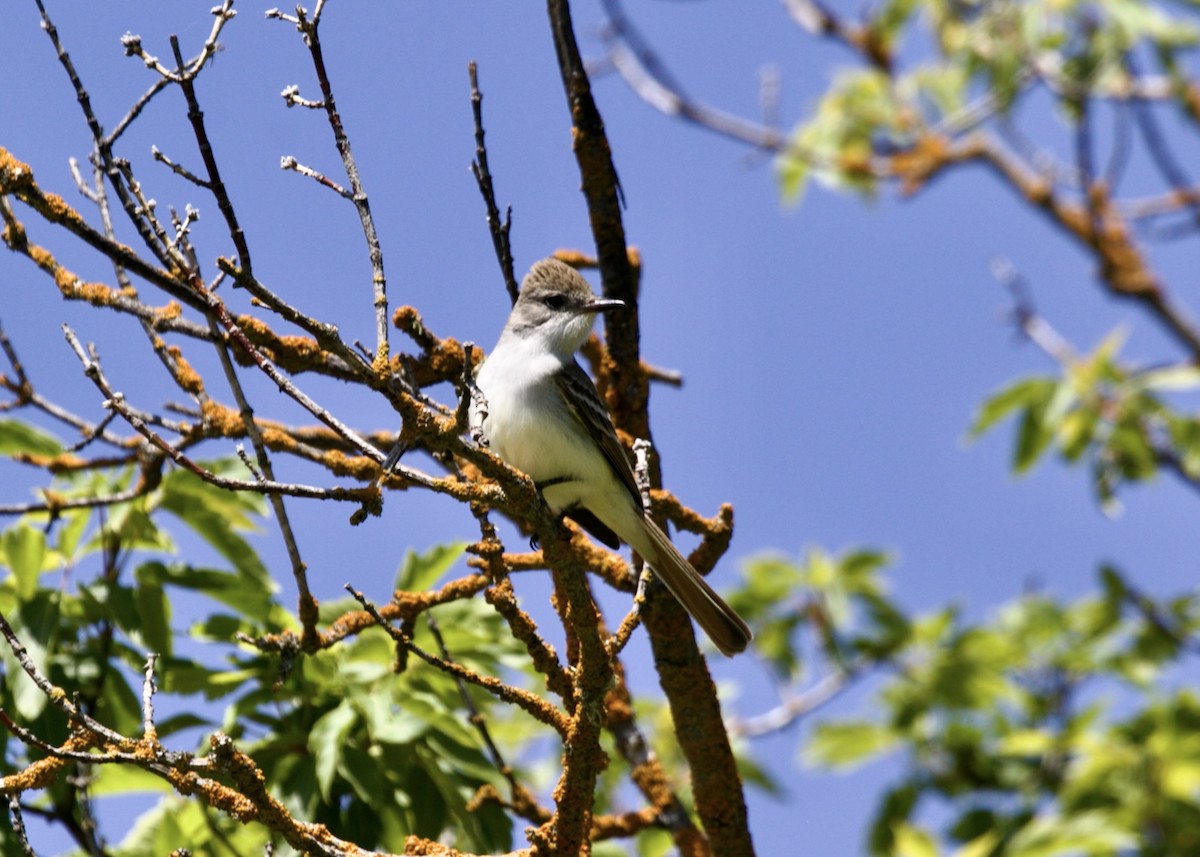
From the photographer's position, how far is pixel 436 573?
4.34 metres

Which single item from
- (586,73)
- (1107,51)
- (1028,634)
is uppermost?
(1107,51)

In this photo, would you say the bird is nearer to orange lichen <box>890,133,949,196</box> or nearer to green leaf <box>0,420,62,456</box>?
green leaf <box>0,420,62,456</box>

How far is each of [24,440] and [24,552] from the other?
687 millimetres

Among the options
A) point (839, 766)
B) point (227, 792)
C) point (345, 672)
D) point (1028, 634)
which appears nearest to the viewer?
point (227, 792)

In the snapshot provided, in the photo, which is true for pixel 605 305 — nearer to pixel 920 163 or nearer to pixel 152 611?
pixel 152 611

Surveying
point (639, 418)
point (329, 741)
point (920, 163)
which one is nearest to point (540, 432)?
point (639, 418)

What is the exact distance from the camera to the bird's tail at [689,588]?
14.8 feet

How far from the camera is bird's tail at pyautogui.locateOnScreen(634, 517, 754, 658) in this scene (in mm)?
4500

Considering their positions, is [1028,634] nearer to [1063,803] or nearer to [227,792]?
[1063,803]

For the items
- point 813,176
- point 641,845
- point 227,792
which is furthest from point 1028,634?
point 227,792

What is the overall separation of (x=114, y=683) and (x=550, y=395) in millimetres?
1857

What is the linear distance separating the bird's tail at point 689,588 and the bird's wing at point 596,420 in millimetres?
247

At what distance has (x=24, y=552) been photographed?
3975 mm

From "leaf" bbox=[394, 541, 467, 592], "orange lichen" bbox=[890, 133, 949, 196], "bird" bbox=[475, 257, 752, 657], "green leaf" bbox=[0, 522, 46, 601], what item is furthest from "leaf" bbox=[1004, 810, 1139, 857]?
"orange lichen" bbox=[890, 133, 949, 196]
